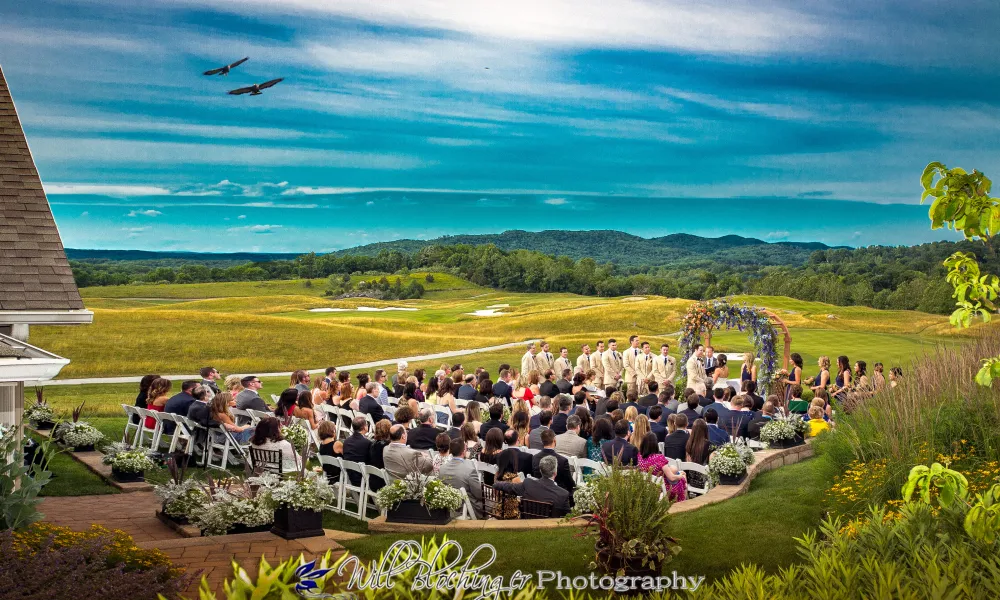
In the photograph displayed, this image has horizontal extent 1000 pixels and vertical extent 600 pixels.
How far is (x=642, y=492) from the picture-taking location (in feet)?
23.5

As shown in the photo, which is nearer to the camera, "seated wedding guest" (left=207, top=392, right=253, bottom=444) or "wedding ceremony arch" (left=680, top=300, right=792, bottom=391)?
"seated wedding guest" (left=207, top=392, right=253, bottom=444)

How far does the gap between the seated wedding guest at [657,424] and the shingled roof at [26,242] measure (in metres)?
7.41

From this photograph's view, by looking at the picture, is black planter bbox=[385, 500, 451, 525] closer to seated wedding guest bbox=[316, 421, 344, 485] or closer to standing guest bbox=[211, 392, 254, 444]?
seated wedding guest bbox=[316, 421, 344, 485]

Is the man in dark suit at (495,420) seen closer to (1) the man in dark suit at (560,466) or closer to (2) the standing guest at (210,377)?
(1) the man in dark suit at (560,466)

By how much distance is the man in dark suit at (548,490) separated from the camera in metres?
9.46

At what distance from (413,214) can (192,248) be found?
39169 millimetres

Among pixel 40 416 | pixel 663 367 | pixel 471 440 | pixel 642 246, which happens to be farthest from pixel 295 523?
pixel 642 246

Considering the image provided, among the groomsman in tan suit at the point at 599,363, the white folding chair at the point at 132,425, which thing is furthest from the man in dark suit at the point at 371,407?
the groomsman in tan suit at the point at 599,363

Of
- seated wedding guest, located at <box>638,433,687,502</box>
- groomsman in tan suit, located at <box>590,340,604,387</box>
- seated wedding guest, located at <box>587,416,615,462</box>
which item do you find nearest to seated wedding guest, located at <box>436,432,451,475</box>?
seated wedding guest, located at <box>587,416,615,462</box>

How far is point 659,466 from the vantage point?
10.1 metres

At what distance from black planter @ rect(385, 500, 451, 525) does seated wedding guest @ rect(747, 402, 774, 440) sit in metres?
6.47

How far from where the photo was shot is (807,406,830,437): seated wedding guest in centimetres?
1392

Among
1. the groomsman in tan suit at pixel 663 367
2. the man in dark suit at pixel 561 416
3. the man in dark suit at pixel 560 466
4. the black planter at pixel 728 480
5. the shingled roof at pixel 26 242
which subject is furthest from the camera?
the groomsman in tan suit at pixel 663 367

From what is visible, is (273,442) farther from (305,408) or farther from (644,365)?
(644,365)
